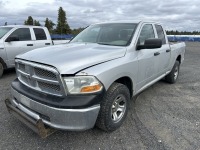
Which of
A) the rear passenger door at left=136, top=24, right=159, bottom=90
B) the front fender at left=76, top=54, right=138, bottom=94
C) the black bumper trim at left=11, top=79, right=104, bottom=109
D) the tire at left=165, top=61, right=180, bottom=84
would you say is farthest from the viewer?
the tire at left=165, top=61, right=180, bottom=84

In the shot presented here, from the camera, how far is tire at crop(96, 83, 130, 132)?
289 cm

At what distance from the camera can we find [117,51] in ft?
10.6

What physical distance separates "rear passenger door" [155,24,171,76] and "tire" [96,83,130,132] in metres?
1.75

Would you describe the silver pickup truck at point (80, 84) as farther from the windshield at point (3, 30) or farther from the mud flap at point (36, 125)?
the windshield at point (3, 30)

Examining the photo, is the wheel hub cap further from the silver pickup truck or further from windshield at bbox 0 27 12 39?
windshield at bbox 0 27 12 39

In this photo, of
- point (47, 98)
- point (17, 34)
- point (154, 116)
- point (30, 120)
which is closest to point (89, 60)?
point (47, 98)

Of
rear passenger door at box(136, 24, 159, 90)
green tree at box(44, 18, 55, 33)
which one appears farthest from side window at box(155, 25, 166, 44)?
green tree at box(44, 18, 55, 33)

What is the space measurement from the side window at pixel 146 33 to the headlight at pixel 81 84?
5.19 feet

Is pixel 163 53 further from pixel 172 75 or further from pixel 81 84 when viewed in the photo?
pixel 81 84

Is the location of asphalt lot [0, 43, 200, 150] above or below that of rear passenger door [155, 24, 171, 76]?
below

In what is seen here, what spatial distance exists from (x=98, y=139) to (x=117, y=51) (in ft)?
4.77

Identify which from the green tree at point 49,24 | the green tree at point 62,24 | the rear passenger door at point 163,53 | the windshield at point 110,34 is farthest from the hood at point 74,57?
the green tree at point 49,24

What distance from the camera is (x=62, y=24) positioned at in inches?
2019

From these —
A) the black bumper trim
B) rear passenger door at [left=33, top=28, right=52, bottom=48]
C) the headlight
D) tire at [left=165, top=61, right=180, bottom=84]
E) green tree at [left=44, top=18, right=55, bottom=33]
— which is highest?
green tree at [left=44, top=18, right=55, bottom=33]
